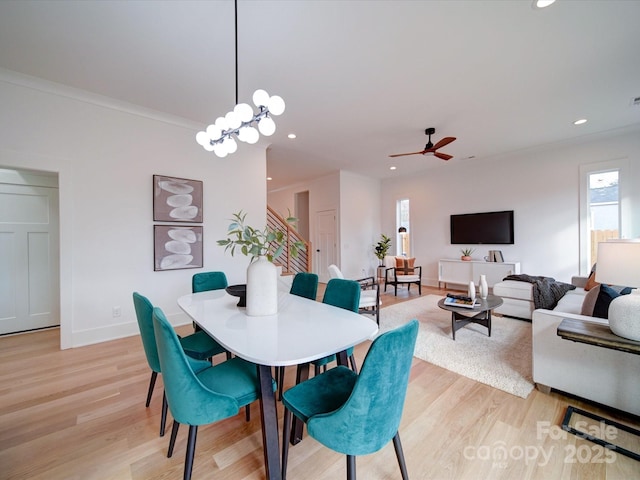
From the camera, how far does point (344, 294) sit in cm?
210

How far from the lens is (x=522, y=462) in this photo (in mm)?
1421

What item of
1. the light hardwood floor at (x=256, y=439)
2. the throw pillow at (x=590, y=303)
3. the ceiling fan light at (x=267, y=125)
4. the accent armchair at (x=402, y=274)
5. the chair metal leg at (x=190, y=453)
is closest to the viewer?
the chair metal leg at (x=190, y=453)

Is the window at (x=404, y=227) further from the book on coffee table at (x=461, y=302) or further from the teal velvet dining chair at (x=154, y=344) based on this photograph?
the teal velvet dining chair at (x=154, y=344)

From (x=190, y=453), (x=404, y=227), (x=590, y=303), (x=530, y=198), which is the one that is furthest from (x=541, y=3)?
(x=404, y=227)

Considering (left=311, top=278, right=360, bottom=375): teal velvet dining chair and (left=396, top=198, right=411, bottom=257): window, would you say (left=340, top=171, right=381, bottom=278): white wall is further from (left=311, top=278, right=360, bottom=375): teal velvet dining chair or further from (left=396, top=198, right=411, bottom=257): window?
(left=311, top=278, right=360, bottom=375): teal velvet dining chair

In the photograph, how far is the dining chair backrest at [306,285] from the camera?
8.27 ft

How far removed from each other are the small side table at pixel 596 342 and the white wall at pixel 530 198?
3.90 metres

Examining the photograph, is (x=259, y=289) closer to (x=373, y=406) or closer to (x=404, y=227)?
(x=373, y=406)

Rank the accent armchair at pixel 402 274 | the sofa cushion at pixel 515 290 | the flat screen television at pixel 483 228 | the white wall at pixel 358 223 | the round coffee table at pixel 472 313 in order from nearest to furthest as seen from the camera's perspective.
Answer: the round coffee table at pixel 472 313 → the sofa cushion at pixel 515 290 → the flat screen television at pixel 483 228 → the accent armchair at pixel 402 274 → the white wall at pixel 358 223

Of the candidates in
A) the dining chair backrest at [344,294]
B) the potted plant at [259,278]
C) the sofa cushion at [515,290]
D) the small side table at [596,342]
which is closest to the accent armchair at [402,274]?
the sofa cushion at [515,290]

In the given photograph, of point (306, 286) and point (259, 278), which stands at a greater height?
point (259, 278)

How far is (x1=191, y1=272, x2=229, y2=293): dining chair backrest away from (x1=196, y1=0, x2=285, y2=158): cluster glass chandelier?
1332 mm

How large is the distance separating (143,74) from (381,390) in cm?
340

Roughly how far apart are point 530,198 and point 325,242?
4.46 meters
